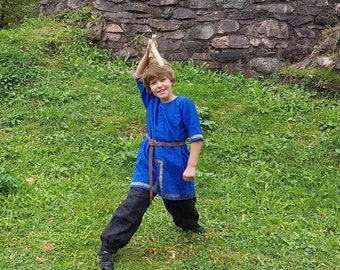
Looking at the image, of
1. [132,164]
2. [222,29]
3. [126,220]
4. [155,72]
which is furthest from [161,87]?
[222,29]

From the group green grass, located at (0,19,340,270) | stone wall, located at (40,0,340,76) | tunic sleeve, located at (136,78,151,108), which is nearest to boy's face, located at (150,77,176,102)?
tunic sleeve, located at (136,78,151,108)

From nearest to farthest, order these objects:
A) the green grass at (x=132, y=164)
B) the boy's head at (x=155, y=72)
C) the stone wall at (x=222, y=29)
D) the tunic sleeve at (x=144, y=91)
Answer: the boy's head at (x=155, y=72) → the tunic sleeve at (x=144, y=91) → the green grass at (x=132, y=164) → the stone wall at (x=222, y=29)

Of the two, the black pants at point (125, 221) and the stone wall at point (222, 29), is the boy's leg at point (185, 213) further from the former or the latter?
the stone wall at point (222, 29)

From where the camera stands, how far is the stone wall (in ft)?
20.8

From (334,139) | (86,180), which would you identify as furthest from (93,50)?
(334,139)

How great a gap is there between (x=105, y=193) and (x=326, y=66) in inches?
127

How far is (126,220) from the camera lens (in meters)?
3.16

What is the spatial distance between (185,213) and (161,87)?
0.88 metres

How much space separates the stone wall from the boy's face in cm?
342

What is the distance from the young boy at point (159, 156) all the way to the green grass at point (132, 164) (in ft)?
0.86

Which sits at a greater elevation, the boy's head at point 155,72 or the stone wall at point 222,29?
the boy's head at point 155,72

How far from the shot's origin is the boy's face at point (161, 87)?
10.2 ft

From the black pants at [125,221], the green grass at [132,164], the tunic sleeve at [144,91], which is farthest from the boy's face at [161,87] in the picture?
the green grass at [132,164]

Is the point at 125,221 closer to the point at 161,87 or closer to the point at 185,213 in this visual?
the point at 185,213
